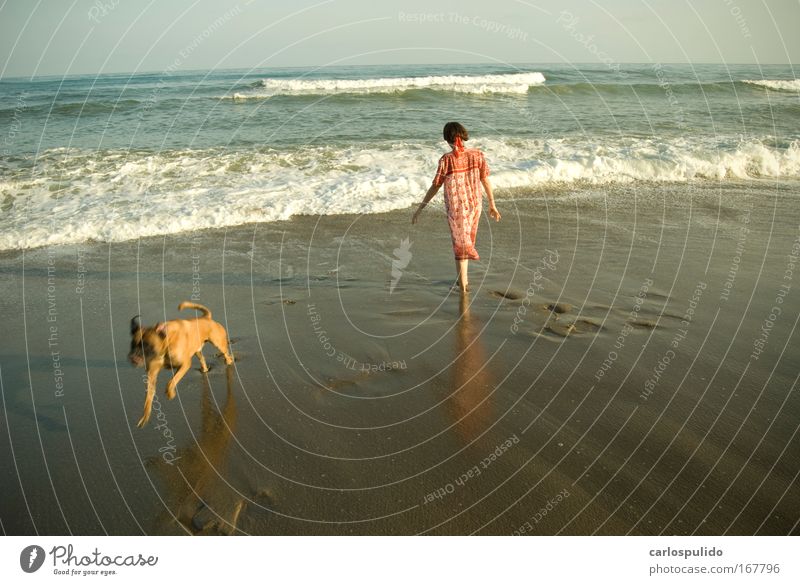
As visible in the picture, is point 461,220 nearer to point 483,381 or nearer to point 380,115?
point 483,381

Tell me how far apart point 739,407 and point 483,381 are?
1.94 meters

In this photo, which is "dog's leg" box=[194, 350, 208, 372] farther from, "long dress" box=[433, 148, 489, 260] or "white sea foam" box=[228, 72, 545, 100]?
"white sea foam" box=[228, 72, 545, 100]

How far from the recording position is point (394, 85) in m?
31.3

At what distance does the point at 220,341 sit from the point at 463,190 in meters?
3.26

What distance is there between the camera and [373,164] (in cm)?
1379

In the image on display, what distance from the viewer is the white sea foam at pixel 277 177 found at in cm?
1004

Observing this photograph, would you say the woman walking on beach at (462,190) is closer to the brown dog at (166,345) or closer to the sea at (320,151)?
the brown dog at (166,345)

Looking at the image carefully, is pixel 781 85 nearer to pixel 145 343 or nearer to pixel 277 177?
pixel 277 177

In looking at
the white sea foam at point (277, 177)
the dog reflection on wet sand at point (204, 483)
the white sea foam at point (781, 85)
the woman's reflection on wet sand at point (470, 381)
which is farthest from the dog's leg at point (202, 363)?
the white sea foam at point (781, 85)

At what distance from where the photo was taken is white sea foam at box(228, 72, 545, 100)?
29.9 meters

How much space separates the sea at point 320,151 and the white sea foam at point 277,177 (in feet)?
0.13

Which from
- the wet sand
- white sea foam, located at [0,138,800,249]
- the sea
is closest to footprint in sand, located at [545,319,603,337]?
the wet sand

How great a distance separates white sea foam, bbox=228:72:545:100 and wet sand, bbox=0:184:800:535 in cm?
2202

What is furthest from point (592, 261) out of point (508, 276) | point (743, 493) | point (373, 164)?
point (373, 164)
